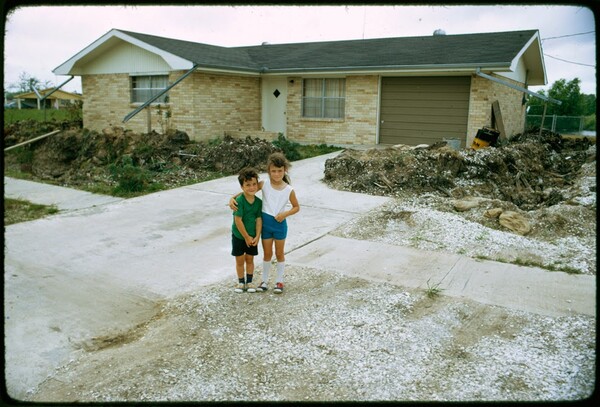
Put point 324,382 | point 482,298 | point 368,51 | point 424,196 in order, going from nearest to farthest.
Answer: point 324,382, point 482,298, point 424,196, point 368,51

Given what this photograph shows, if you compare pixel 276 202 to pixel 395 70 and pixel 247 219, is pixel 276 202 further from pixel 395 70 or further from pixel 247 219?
pixel 395 70

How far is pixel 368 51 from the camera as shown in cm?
1834

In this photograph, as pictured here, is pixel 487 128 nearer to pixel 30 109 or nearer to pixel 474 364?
pixel 474 364

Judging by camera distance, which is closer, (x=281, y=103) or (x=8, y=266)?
(x=8, y=266)

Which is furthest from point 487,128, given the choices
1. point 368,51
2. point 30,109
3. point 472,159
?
point 30,109

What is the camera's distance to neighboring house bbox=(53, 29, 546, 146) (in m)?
15.8

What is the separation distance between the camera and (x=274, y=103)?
1931 centimetres

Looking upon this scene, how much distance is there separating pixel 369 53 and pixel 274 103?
417 cm

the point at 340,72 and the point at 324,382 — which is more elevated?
the point at 340,72

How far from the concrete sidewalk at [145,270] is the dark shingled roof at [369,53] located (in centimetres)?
866

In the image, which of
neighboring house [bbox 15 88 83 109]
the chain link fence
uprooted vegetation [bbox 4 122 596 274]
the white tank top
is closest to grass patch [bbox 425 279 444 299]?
uprooted vegetation [bbox 4 122 596 274]

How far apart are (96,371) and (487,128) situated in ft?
45.6

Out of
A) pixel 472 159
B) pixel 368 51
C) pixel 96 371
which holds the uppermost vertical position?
pixel 368 51

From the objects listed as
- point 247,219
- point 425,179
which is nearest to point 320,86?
point 425,179
